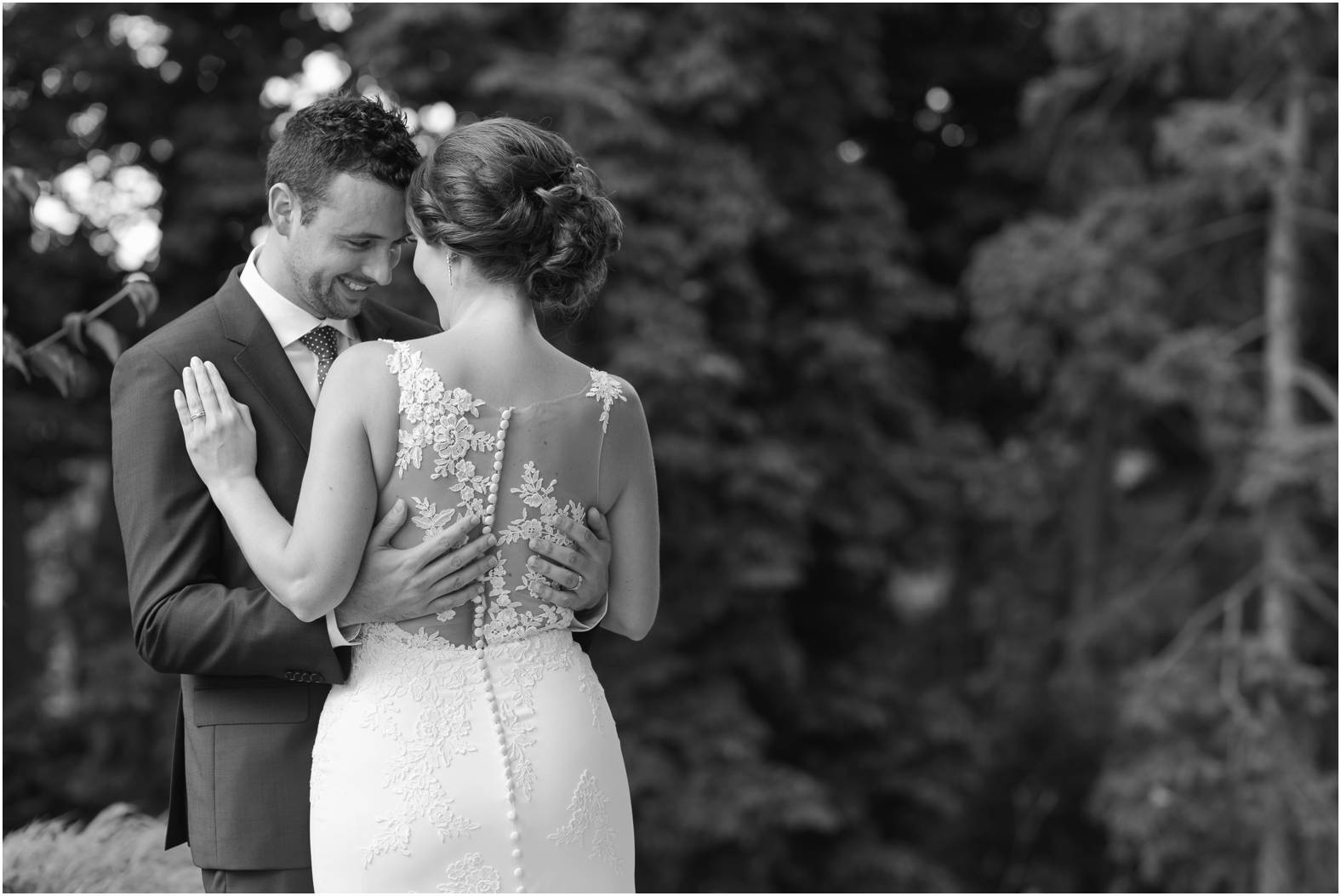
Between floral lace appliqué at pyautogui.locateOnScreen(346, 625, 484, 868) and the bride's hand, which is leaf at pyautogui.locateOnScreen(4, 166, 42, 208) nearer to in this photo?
the bride's hand

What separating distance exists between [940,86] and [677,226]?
12.8 feet

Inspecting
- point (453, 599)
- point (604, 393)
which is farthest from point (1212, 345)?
point (453, 599)

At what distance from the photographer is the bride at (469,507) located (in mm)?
2240

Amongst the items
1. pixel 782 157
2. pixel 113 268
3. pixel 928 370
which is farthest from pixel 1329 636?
pixel 113 268

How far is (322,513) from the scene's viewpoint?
→ 7.25 ft

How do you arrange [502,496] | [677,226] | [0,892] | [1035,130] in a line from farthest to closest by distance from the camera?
[1035,130], [677,226], [0,892], [502,496]

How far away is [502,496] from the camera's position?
2.32m

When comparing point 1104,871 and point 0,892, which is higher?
point 0,892

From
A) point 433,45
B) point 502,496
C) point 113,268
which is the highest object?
point 433,45

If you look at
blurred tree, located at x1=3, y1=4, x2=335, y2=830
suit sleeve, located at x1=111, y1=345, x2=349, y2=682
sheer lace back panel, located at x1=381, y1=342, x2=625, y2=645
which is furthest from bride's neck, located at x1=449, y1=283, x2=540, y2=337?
blurred tree, located at x1=3, y1=4, x2=335, y2=830

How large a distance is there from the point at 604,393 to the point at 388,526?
0.42 m

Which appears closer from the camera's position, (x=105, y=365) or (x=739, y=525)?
(x=739, y=525)

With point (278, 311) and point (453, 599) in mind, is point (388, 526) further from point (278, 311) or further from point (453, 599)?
point (278, 311)

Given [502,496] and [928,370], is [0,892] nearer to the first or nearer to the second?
[502,496]
